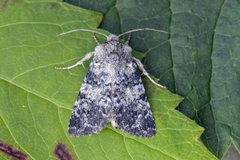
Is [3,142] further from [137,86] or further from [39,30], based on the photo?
[137,86]

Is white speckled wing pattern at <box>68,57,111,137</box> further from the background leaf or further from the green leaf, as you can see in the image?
the background leaf

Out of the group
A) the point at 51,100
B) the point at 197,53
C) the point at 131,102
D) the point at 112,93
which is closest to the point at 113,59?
the point at 112,93

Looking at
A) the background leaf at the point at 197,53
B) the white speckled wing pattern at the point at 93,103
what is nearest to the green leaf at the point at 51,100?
the white speckled wing pattern at the point at 93,103

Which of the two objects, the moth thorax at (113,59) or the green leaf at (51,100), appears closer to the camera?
the green leaf at (51,100)

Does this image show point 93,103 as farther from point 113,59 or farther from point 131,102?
point 113,59

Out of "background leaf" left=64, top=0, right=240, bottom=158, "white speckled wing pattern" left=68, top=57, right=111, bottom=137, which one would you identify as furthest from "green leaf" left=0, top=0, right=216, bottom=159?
"background leaf" left=64, top=0, right=240, bottom=158

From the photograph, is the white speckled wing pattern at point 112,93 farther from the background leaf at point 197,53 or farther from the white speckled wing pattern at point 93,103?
the background leaf at point 197,53

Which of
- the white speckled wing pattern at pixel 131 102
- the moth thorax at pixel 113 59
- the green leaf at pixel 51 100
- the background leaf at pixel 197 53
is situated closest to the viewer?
the green leaf at pixel 51 100

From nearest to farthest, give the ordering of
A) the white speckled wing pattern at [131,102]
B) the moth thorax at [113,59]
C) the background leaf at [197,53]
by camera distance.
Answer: the white speckled wing pattern at [131,102], the moth thorax at [113,59], the background leaf at [197,53]
